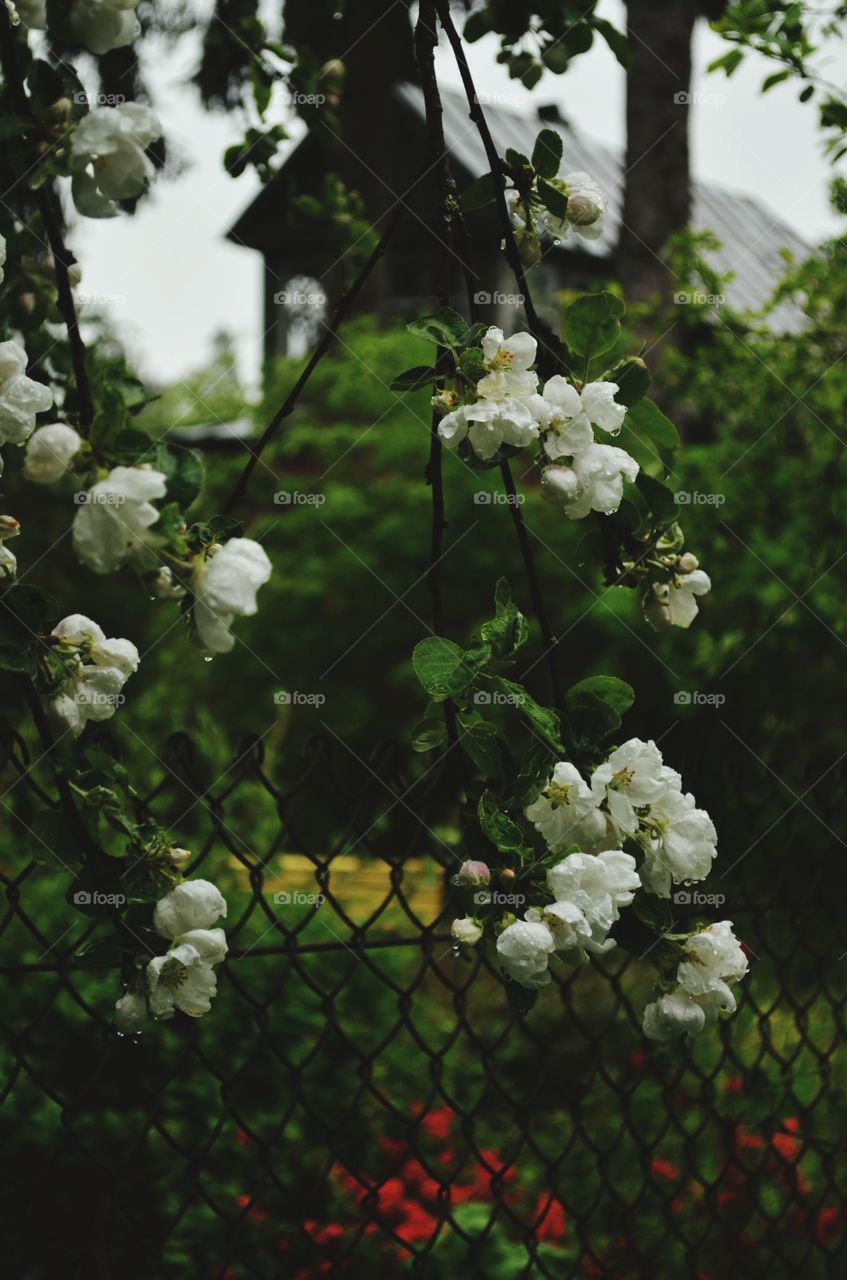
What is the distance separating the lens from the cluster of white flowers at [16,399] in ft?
2.97

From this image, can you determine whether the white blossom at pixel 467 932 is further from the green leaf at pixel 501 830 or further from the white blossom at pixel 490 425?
the white blossom at pixel 490 425

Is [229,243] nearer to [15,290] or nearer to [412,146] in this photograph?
[412,146]

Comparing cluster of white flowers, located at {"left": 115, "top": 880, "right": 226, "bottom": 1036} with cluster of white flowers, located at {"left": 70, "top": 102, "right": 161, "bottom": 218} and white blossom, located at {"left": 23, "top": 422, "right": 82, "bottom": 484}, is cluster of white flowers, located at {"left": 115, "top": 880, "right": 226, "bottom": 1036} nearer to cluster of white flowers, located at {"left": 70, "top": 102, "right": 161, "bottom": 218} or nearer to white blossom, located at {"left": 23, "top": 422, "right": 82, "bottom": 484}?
white blossom, located at {"left": 23, "top": 422, "right": 82, "bottom": 484}

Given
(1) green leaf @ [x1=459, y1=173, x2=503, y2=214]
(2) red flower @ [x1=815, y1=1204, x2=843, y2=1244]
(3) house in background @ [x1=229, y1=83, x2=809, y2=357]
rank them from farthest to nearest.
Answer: (3) house in background @ [x1=229, y1=83, x2=809, y2=357] < (2) red flower @ [x1=815, y1=1204, x2=843, y2=1244] < (1) green leaf @ [x1=459, y1=173, x2=503, y2=214]

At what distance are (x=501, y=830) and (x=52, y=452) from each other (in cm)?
43

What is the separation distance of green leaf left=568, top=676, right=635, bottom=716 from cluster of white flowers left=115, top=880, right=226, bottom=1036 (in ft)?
1.09

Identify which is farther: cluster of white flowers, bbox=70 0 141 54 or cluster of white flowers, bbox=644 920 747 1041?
cluster of white flowers, bbox=644 920 747 1041

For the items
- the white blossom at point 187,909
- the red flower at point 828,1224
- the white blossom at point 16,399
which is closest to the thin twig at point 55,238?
the white blossom at point 16,399

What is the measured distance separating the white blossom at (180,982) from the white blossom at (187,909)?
0.05ft

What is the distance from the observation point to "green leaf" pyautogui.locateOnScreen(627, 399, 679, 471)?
41.9 inches

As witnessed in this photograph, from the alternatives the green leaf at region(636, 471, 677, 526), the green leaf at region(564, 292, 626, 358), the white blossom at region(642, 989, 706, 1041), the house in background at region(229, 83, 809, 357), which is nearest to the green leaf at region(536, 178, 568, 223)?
the green leaf at region(564, 292, 626, 358)

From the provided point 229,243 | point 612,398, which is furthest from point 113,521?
point 229,243

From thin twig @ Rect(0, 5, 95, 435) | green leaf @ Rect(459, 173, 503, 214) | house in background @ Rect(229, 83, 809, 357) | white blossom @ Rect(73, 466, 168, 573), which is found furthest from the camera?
house in background @ Rect(229, 83, 809, 357)

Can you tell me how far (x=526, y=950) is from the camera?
36.3 inches
